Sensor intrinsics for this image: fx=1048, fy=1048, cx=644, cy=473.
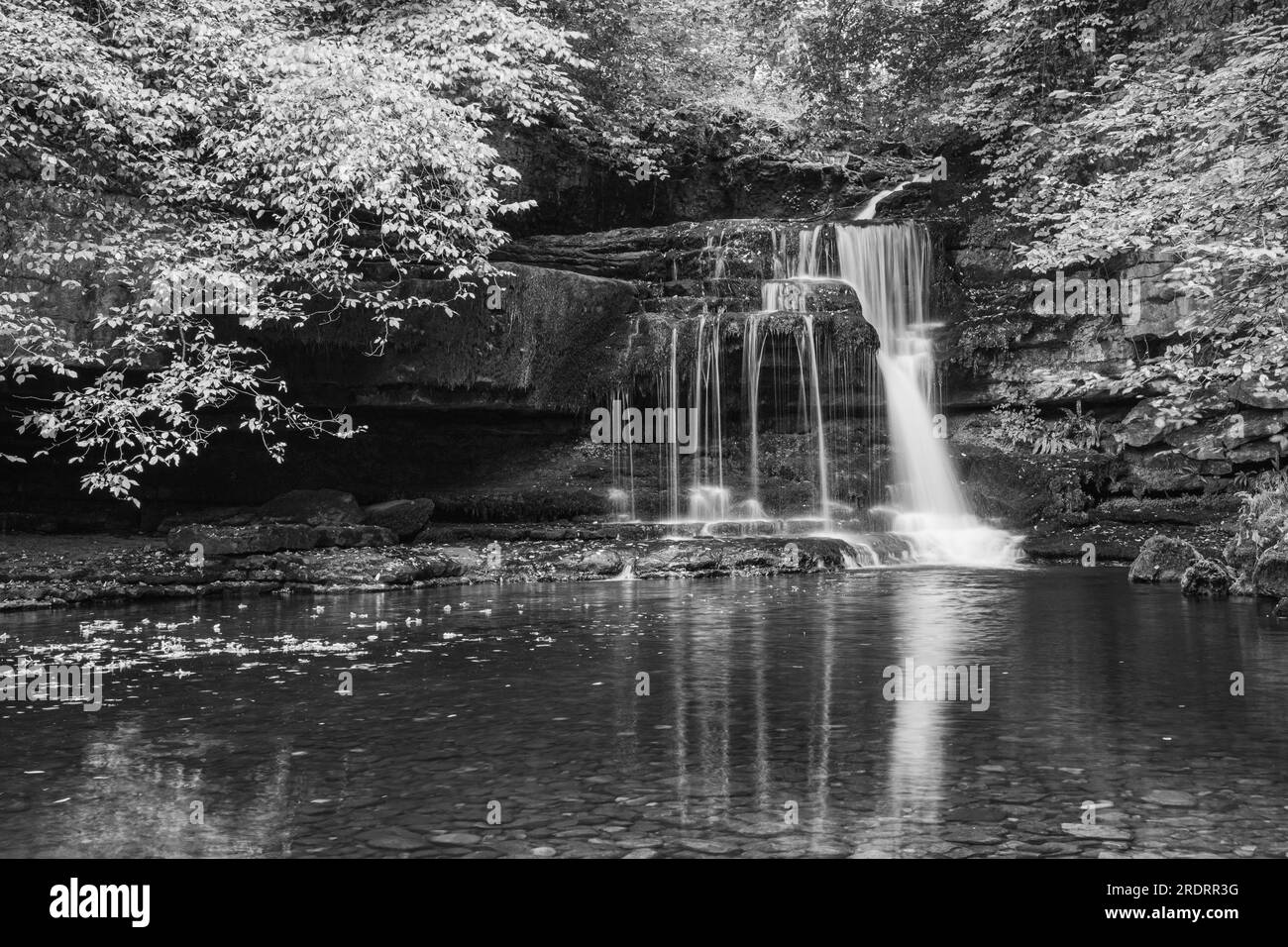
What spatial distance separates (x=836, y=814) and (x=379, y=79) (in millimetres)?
13707

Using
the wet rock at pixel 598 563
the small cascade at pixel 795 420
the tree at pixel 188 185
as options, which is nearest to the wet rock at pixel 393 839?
the tree at pixel 188 185

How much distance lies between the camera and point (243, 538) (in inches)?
610

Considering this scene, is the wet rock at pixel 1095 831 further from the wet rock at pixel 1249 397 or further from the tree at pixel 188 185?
the wet rock at pixel 1249 397

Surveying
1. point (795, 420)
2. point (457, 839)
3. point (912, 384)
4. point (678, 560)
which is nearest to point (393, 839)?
point (457, 839)

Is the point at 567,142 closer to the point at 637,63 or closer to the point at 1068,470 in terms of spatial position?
the point at 637,63

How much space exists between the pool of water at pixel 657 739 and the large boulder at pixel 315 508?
21.6 feet

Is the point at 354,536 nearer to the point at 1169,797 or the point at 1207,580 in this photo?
the point at 1207,580

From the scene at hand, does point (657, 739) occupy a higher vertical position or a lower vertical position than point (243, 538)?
lower

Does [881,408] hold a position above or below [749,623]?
above

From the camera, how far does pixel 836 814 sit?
4461 mm

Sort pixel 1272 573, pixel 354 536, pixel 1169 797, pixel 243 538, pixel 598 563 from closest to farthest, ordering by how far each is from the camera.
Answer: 1. pixel 1169 797
2. pixel 1272 573
3. pixel 243 538
4. pixel 598 563
5. pixel 354 536

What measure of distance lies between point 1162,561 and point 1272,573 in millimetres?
2130

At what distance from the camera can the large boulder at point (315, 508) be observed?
17.5 metres
